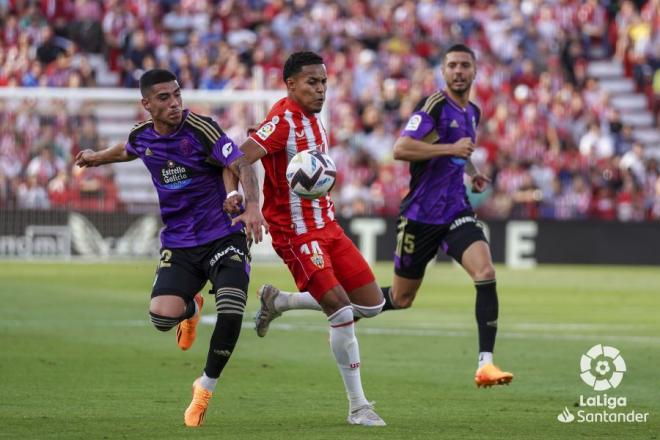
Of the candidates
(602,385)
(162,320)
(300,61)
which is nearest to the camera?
(300,61)

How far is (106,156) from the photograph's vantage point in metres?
10.1

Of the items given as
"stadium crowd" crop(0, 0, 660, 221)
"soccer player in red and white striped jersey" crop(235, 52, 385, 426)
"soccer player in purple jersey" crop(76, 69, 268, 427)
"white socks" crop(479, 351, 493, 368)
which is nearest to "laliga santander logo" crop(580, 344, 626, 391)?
"white socks" crop(479, 351, 493, 368)

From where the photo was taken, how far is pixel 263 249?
27844 millimetres

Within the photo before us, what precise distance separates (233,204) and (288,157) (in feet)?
2.63

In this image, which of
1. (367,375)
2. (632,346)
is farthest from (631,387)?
(632,346)

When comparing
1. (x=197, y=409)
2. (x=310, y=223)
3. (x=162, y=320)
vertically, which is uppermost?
(x=310, y=223)

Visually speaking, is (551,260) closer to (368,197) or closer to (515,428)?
(368,197)

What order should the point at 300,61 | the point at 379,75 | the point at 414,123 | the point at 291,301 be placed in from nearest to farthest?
the point at 300,61 → the point at 291,301 → the point at 414,123 → the point at 379,75

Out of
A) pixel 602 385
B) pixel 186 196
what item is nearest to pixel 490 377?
pixel 602 385

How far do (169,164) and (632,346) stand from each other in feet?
20.6

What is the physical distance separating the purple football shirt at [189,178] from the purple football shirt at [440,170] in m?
2.32

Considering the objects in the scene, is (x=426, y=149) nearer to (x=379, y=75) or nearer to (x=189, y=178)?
(x=189, y=178)

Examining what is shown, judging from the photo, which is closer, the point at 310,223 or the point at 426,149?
the point at 310,223

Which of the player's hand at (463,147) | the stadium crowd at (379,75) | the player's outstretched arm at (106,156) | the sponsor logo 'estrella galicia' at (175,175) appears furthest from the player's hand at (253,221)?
the stadium crowd at (379,75)
